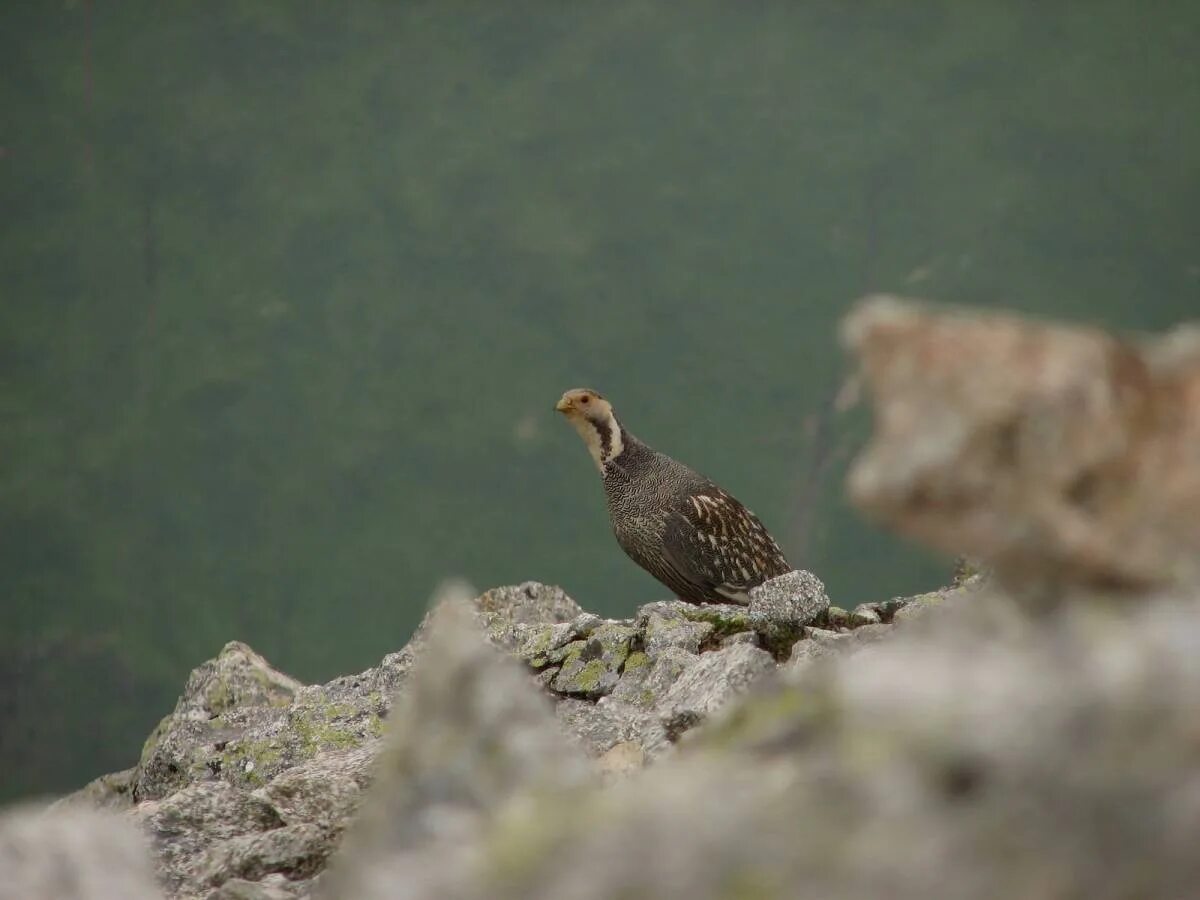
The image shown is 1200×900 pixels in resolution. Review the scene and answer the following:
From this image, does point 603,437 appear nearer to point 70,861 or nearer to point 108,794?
point 108,794

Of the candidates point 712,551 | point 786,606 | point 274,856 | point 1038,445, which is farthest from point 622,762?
point 712,551

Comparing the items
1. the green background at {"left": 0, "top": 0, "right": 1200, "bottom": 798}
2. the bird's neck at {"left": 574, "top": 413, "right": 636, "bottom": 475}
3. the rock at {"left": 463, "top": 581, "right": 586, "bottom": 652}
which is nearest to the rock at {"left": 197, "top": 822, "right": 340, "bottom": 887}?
the rock at {"left": 463, "top": 581, "right": 586, "bottom": 652}

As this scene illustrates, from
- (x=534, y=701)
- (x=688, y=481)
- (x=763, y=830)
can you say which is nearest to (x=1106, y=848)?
(x=763, y=830)

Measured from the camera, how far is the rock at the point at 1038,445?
2.57 m

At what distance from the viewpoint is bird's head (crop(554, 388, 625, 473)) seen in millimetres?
13133

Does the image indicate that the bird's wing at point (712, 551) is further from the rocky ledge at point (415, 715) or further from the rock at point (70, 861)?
the rock at point (70, 861)

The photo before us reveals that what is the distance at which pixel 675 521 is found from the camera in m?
12.5

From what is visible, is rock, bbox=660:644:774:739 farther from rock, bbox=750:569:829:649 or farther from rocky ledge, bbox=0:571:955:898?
rock, bbox=750:569:829:649

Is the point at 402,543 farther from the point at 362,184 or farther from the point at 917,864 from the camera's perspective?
the point at 917,864

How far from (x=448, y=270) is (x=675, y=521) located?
18.6 m

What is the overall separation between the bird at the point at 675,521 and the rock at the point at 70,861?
8.78 metres

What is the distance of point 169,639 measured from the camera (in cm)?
2772

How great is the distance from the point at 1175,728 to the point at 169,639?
89.4 feet

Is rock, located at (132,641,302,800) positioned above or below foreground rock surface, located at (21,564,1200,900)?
above
